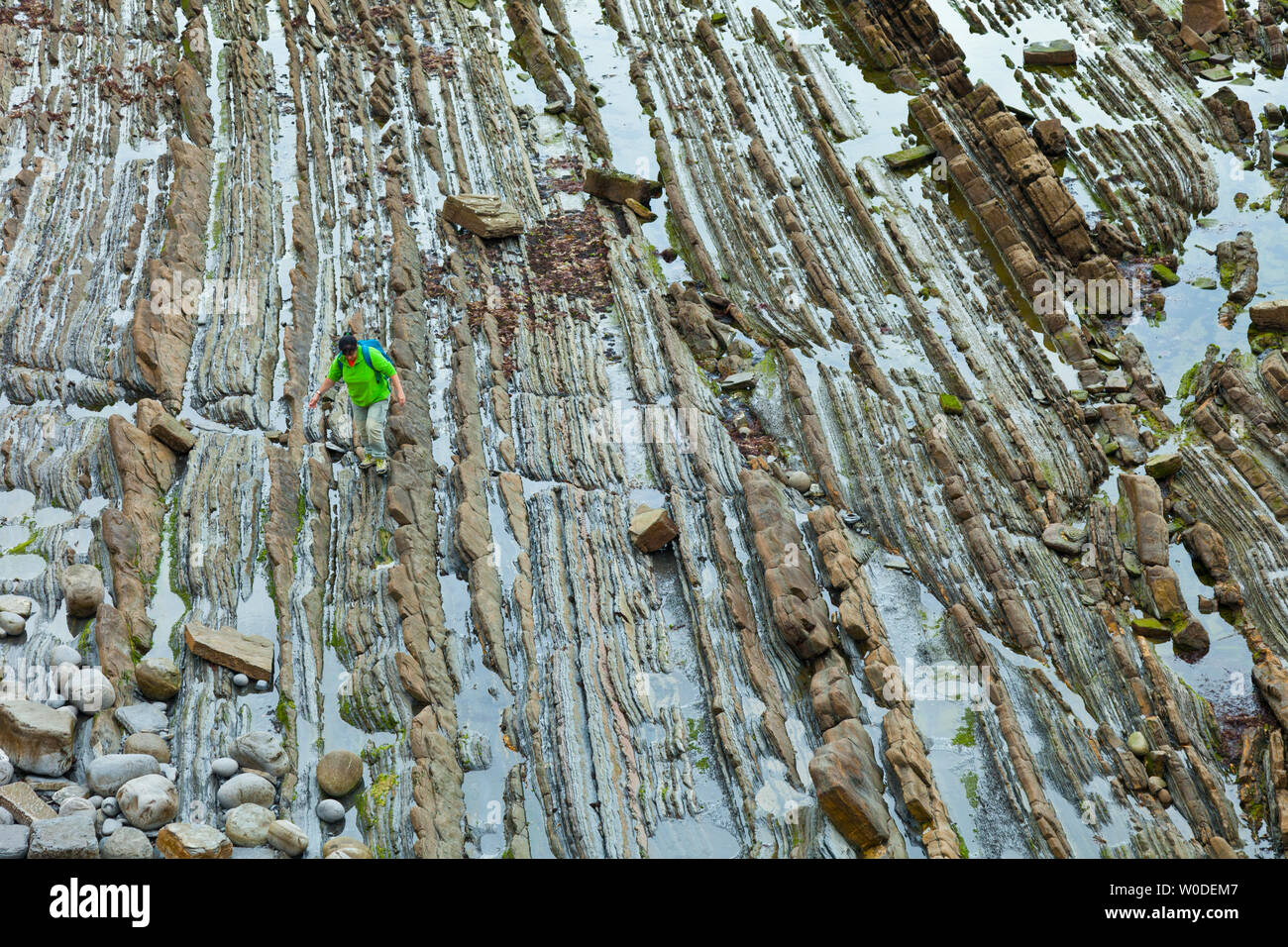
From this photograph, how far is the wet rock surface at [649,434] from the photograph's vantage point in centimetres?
1201

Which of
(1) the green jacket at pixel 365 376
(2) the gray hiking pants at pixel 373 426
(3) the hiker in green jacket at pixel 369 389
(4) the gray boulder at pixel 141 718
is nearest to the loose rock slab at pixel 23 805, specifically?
(4) the gray boulder at pixel 141 718

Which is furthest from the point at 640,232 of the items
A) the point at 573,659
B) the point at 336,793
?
the point at 336,793

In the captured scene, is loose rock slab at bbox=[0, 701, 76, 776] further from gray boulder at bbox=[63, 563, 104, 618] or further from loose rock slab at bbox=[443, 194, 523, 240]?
loose rock slab at bbox=[443, 194, 523, 240]

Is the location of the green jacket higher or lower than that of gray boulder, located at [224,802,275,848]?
higher

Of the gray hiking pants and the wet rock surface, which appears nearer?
the wet rock surface

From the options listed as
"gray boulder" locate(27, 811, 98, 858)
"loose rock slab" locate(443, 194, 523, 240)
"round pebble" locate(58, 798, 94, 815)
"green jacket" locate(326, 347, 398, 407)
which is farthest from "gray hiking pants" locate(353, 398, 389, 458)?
"gray boulder" locate(27, 811, 98, 858)

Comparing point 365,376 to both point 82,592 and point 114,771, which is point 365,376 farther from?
point 114,771

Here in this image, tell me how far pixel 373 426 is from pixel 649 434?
4.36 m

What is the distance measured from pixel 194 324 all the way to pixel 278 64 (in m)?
10.6

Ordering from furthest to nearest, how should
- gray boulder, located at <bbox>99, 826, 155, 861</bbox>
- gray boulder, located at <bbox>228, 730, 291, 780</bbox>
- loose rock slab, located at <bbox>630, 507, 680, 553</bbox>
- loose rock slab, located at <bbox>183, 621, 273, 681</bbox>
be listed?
loose rock slab, located at <bbox>630, 507, 680, 553</bbox> < loose rock slab, located at <bbox>183, 621, 273, 681</bbox> < gray boulder, located at <bbox>228, 730, 291, 780</bbox> < gray boulder, located at <bbox>99, 826, 155, 861</bbox>

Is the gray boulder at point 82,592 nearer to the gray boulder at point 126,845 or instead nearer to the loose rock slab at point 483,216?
the gray boulder at point 126,845

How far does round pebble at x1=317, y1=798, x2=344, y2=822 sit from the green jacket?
254 inches

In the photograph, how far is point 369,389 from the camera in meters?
15.6

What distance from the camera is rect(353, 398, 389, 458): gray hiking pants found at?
51.8 ft
